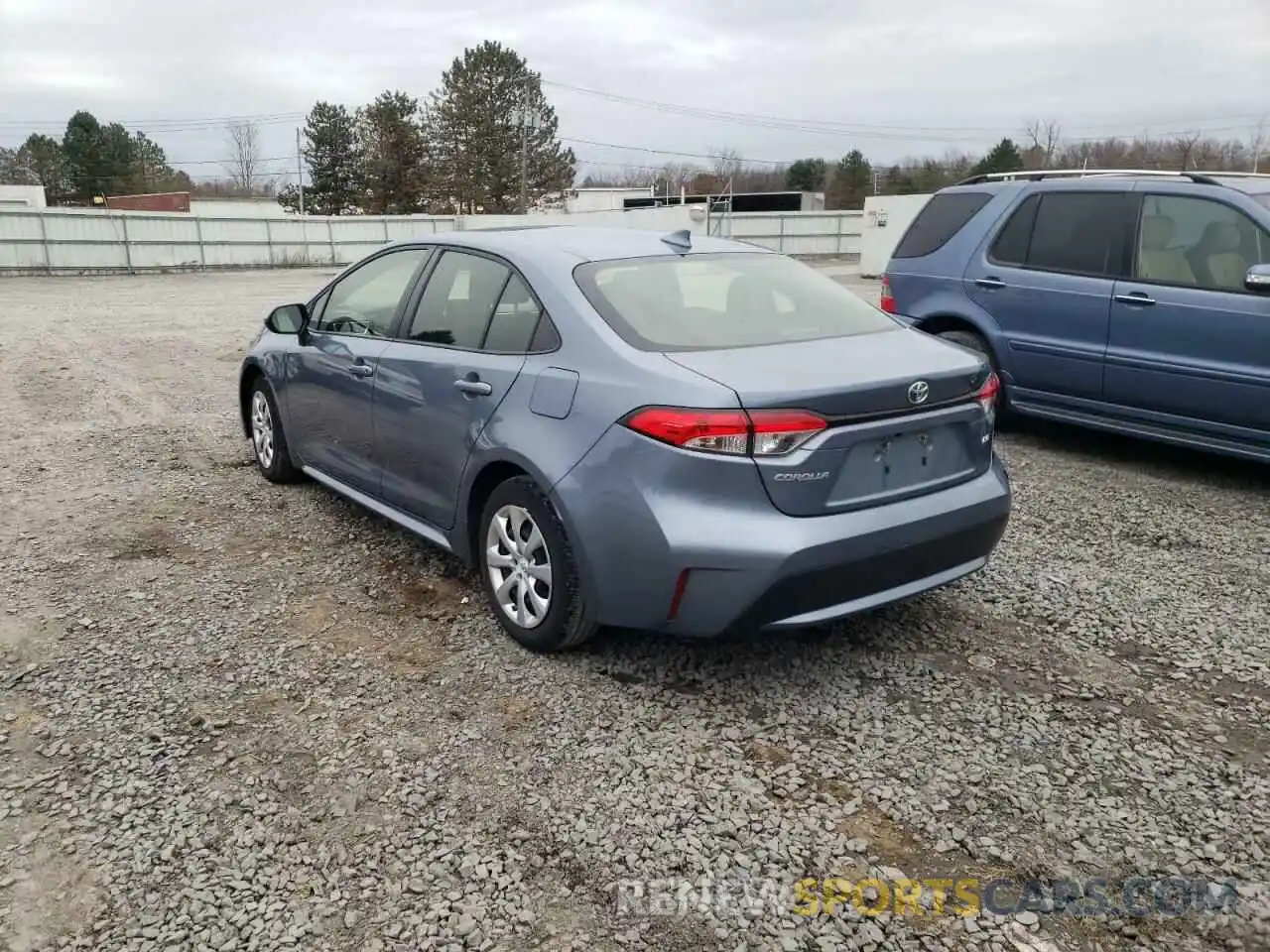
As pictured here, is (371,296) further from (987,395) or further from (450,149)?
(450,149)

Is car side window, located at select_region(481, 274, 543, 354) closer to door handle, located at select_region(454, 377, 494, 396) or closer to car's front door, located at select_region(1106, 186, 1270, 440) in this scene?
door handle, located at select_region(454, 377, 494, 396)

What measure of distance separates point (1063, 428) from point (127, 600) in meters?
6.45

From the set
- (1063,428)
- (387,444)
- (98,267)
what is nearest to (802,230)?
(98,267)

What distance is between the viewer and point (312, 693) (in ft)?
11.4

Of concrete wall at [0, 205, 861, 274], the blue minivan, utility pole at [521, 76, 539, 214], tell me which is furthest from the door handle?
utility pole at [521, 76, 539, 214]

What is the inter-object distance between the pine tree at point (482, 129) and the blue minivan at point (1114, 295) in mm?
48651

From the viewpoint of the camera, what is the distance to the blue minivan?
218 inches

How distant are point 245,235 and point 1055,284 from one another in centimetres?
2975

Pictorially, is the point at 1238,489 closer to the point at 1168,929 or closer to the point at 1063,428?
the point at 1063,428

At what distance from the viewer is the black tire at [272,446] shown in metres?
5.68

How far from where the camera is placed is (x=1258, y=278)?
5.31 meters

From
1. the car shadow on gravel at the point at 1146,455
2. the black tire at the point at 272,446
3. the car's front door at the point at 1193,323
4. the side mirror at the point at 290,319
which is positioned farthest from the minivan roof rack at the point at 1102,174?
the black tire at the point at 272,446

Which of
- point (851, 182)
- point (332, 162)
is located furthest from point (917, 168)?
point (332, 162)

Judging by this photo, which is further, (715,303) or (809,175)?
(809,175)
